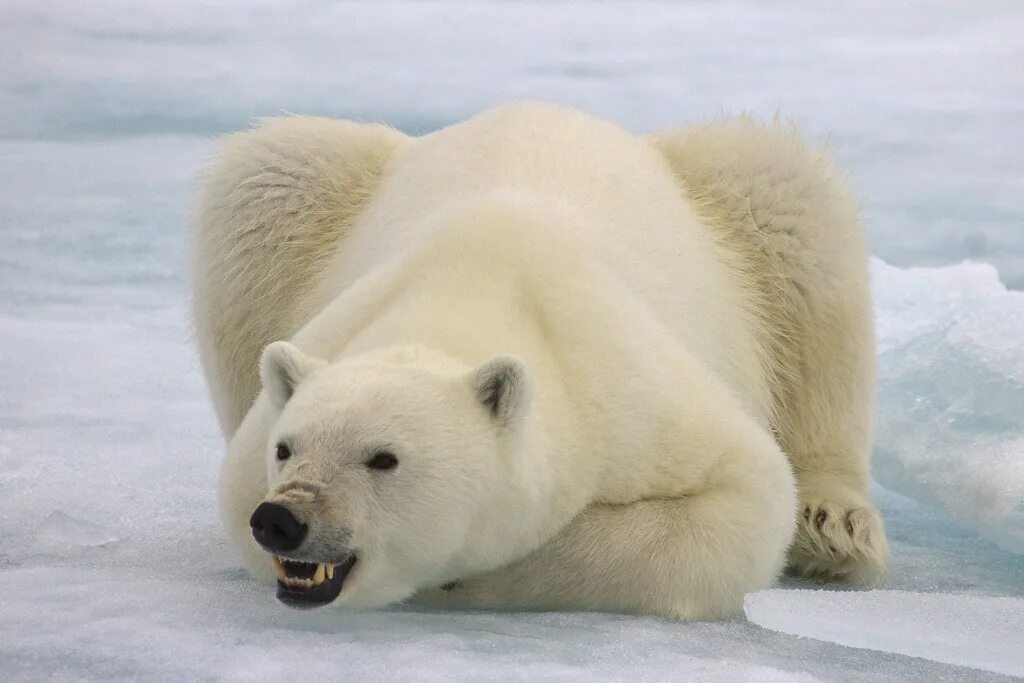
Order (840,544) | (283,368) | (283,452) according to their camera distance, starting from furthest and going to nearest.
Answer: (840,544)
(283,368)
(283,452)

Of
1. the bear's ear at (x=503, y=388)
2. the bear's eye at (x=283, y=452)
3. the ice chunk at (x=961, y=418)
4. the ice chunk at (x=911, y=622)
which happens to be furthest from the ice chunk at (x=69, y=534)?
the ice chunk at (x=961, y=418)

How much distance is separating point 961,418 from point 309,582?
3.76m

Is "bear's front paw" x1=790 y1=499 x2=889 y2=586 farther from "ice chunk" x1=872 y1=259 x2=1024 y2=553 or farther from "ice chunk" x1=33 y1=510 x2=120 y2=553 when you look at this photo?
"ice chunk" x1=33 y1=510 x2=120 y2=553

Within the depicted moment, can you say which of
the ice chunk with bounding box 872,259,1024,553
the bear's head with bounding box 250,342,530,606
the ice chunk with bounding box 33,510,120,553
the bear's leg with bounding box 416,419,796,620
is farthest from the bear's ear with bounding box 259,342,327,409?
the ice chunk with bounding box 872,259,1024,553

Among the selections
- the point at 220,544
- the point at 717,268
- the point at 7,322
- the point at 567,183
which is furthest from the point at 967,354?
the point at 7,322

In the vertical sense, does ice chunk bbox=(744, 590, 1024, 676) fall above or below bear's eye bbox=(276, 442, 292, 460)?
below

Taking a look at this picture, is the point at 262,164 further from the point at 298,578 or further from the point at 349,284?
the point at 298,578

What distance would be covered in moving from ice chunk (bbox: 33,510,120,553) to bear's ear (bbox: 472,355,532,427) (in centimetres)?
179

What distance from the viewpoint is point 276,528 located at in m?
2.96

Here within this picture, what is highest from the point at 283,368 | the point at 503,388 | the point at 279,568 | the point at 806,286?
the point at 806,286

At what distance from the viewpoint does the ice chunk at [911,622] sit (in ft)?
11.3

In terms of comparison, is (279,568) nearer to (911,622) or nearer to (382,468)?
(382,468)

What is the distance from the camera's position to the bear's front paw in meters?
4.66

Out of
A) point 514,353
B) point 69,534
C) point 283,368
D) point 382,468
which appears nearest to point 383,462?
point 382,468
